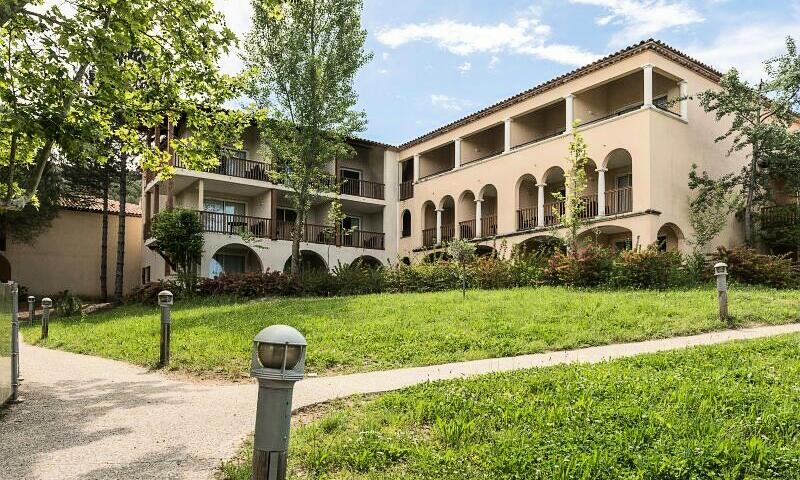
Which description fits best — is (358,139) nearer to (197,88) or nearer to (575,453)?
(197,88)

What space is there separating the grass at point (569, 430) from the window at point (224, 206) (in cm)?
2166

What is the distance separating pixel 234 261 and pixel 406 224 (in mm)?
8882

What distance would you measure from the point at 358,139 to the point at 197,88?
1863 cm

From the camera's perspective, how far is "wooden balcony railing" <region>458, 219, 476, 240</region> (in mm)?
26344

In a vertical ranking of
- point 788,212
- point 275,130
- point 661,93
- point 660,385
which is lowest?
point 660,385

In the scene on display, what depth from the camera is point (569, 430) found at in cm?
452

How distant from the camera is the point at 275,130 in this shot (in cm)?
2088

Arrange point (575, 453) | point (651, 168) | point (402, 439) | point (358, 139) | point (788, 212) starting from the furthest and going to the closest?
point (358, 139) → point (788, 212) → point (651, 168) → point (402, 439) → point (575, 453)

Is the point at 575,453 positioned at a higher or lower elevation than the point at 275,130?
lower

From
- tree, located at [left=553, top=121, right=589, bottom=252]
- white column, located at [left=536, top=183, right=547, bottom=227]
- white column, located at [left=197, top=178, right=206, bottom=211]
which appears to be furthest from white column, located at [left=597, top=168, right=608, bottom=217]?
white column, located at [left=197, top=178, right=206, bottom=211]

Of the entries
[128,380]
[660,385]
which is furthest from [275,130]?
[660,385]

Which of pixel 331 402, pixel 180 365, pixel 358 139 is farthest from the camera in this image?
pixel 358 139

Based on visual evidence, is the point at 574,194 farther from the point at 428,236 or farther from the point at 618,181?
the point at 428,236

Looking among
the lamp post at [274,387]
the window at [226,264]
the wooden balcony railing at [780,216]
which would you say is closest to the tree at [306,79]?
the window at [226,264]
